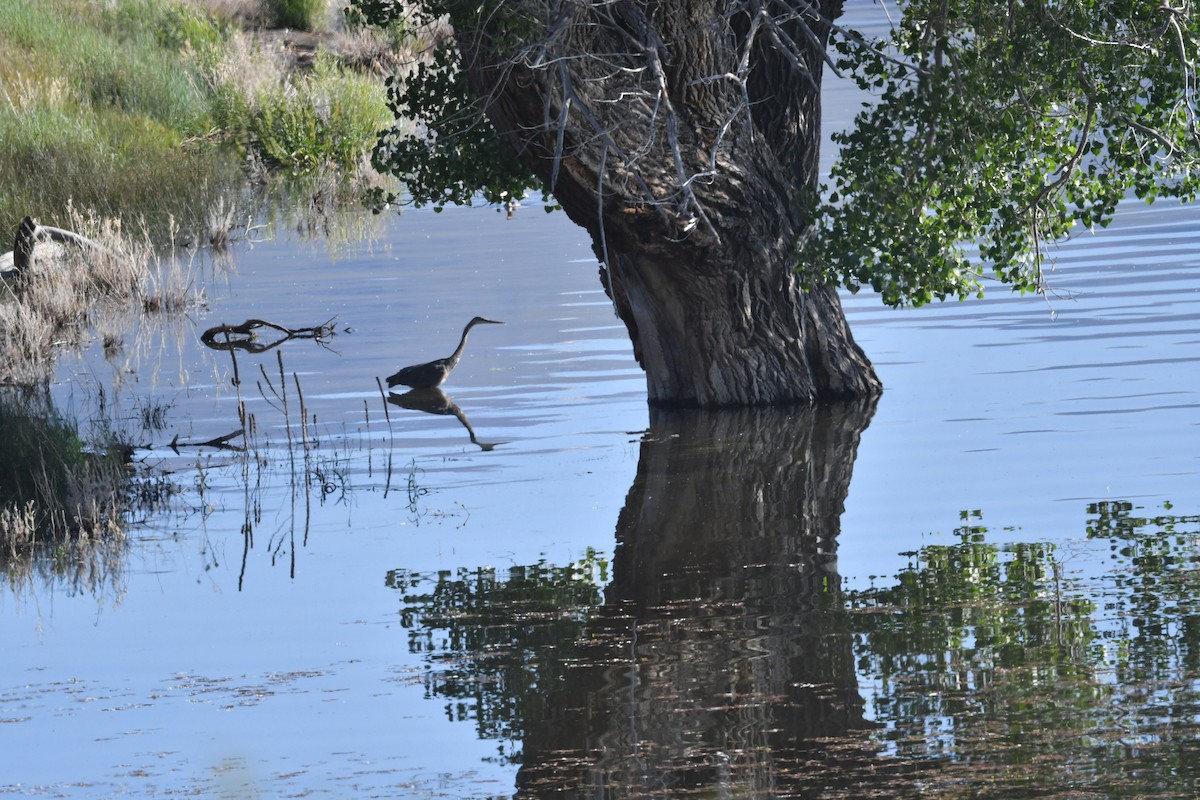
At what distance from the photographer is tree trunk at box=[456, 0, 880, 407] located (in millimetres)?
11219

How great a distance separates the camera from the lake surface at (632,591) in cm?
644

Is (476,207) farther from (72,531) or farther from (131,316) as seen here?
(72,531)

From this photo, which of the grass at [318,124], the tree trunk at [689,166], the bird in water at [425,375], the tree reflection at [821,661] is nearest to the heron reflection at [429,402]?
the bird in water at [425,375]

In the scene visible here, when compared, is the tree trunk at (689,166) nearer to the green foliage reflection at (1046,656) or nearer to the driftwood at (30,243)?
the green foliage reflection at (1046,656)

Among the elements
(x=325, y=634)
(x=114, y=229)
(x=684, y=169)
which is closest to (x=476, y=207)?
(x=114, y=229)

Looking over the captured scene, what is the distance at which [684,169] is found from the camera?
11.9m

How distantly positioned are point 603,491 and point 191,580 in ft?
8.91

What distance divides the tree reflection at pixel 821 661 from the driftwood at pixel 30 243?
9550mm

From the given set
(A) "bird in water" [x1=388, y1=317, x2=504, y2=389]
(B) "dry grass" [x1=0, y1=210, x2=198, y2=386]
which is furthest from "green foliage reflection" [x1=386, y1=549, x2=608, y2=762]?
(B) "dry grass" [x1=0, y1=210, x2=198, y2=386]

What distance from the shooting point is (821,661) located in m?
7.37

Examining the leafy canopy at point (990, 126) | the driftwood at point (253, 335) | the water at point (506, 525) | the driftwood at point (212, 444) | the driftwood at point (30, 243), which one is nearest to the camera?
the water at point (506, 525)

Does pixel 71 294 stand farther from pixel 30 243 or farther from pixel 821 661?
pixel 821 661

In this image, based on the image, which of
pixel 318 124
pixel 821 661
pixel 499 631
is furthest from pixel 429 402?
pixel 318 124

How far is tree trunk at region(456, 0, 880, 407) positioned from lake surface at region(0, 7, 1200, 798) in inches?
17.4
